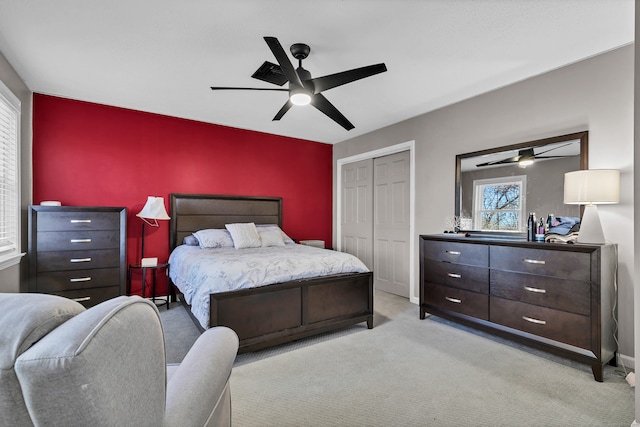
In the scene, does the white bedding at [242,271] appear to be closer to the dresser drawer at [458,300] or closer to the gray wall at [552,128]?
the dresser drawer at [458,300]

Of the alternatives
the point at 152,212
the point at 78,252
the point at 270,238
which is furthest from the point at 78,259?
the point at 270,238

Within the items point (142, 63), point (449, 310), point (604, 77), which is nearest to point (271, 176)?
point (142, 63)

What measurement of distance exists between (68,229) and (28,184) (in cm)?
77

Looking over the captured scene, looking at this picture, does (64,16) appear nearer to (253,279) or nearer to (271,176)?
(253,279)

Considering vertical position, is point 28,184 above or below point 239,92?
below

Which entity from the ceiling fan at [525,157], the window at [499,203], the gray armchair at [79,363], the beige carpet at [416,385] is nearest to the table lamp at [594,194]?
the ceiling fan at [525,157]

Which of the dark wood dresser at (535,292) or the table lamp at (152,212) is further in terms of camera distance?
the table lamp at (152,212)

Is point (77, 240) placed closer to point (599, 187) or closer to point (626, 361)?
point (599, 187)

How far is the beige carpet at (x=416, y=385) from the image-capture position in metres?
1.82

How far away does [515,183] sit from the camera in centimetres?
316

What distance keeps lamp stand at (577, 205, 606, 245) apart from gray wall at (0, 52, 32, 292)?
4821mm

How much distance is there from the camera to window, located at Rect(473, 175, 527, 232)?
123 inches

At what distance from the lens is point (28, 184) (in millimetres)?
3381

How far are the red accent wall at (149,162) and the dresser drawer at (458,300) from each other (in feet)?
8.72
